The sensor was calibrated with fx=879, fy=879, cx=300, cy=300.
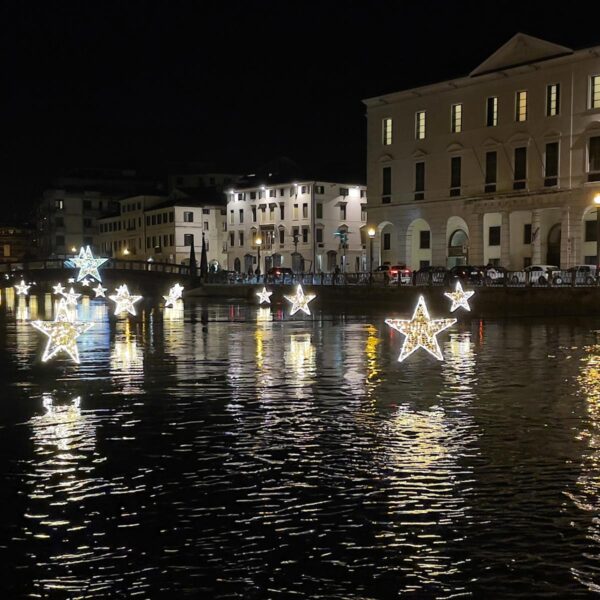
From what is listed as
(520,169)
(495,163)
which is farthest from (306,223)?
(520,169)

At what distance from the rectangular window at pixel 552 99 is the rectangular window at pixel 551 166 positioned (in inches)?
80.1

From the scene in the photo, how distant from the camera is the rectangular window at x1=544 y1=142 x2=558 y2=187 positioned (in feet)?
189

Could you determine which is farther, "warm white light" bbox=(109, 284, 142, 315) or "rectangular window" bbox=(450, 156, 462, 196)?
"rectangular window" bbox=(450, 156, 462, 196)

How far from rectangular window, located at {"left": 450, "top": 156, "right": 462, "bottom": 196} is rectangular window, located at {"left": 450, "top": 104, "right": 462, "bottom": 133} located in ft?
6.79

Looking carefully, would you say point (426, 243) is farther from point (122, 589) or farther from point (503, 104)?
point (122, 589)

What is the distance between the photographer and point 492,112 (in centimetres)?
6172

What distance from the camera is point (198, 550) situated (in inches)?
322

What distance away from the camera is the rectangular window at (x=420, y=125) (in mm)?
67000

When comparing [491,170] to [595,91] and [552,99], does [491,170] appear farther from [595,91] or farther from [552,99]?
[595,91]

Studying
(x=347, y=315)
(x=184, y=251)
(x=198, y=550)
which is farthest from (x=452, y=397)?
(x=184, y=251)

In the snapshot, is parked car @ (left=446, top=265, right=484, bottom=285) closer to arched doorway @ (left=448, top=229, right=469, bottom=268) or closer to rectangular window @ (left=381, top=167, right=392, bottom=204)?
arched doorway @ (left=448, top=229, right=469, bottom=268)

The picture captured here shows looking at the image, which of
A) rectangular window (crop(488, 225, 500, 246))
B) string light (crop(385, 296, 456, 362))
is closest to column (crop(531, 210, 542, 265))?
rectangular window (crop(488, 225, 500, 246))

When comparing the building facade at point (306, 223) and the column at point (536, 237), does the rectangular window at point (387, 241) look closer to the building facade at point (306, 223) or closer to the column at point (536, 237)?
the column at point (536, 237)

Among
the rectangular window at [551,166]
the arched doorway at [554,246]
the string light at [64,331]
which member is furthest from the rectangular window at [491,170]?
the string light at [64,331]
